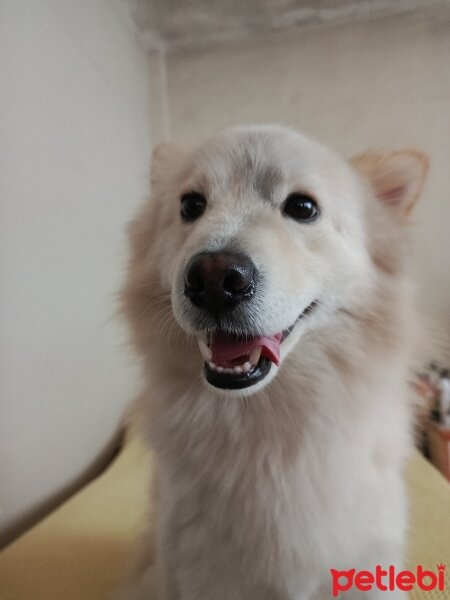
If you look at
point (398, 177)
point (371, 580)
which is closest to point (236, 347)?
point (371, 580)

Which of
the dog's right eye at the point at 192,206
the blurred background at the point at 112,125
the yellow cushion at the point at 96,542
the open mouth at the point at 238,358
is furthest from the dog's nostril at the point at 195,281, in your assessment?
the yellow cushion at the point at 96,542

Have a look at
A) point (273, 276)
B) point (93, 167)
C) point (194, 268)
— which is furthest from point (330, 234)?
point (93, 167)

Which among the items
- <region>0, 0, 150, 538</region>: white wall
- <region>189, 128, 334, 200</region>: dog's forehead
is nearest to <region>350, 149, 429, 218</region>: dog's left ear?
<region>189, 128, 334, 200</region>: dog's forehead

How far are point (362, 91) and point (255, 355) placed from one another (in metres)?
2.34

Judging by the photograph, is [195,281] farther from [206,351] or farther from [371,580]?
[371,580]

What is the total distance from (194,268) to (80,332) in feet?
3.69

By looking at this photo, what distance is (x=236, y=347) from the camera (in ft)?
2.53

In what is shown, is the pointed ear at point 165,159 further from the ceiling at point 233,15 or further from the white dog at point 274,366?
the ceiling at point 233,15

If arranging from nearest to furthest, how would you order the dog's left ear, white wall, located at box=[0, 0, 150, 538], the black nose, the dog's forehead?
1. the black nose
2. the dog's forehead
3. the dog's left ear
4. white wall, located at box=[0, 0, 150, 538]

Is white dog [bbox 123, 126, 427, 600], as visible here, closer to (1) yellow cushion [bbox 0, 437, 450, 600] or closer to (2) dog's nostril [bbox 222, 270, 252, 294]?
(2) dog's nostril [bbox 222, 270, 252, 294]

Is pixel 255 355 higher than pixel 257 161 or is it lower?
lower

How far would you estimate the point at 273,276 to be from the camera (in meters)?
0.73

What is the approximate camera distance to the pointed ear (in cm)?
117

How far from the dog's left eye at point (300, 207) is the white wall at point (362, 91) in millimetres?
1799
